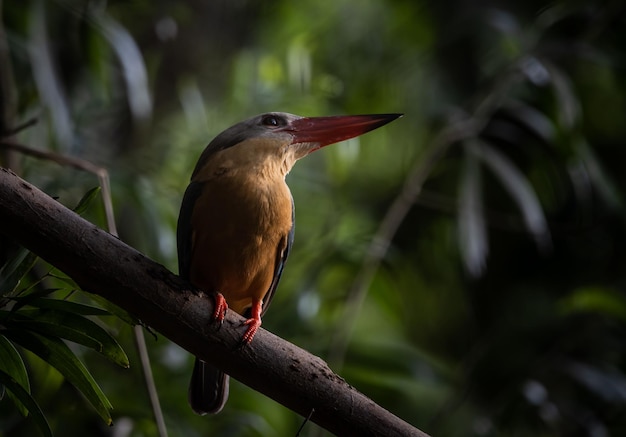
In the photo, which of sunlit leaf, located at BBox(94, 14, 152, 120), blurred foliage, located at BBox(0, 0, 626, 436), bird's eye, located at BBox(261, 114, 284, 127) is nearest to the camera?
bird's eye, located at BBox(261, 114, 284, 127)

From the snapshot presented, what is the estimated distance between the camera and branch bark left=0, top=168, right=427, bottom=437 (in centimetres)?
157

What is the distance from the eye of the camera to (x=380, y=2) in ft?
16.4

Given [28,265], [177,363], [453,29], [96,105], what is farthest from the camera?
[453,29]

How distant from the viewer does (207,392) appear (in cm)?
247

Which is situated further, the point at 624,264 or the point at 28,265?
the point at 624,264

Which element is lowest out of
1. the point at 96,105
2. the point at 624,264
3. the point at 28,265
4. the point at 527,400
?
the point at 28,265

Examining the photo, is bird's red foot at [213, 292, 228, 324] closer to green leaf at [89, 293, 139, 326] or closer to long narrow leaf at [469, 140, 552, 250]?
green leaf at [89, 293, 139, 326]

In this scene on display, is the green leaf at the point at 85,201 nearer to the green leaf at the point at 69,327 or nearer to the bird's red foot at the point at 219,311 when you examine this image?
the green leaf at the point at 69,327

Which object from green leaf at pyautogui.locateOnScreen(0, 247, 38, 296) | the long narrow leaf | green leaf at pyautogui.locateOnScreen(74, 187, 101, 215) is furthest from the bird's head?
the long narrow leaf

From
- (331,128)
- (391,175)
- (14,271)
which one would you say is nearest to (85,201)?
(14,271)

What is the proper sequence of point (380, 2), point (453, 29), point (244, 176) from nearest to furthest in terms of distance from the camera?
point (244, 176) < point (453, 29) < point (380, 2)

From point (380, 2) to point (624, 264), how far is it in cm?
229

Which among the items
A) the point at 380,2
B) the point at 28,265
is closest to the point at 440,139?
the point at 380,2

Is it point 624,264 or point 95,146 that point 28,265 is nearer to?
point 95,146
